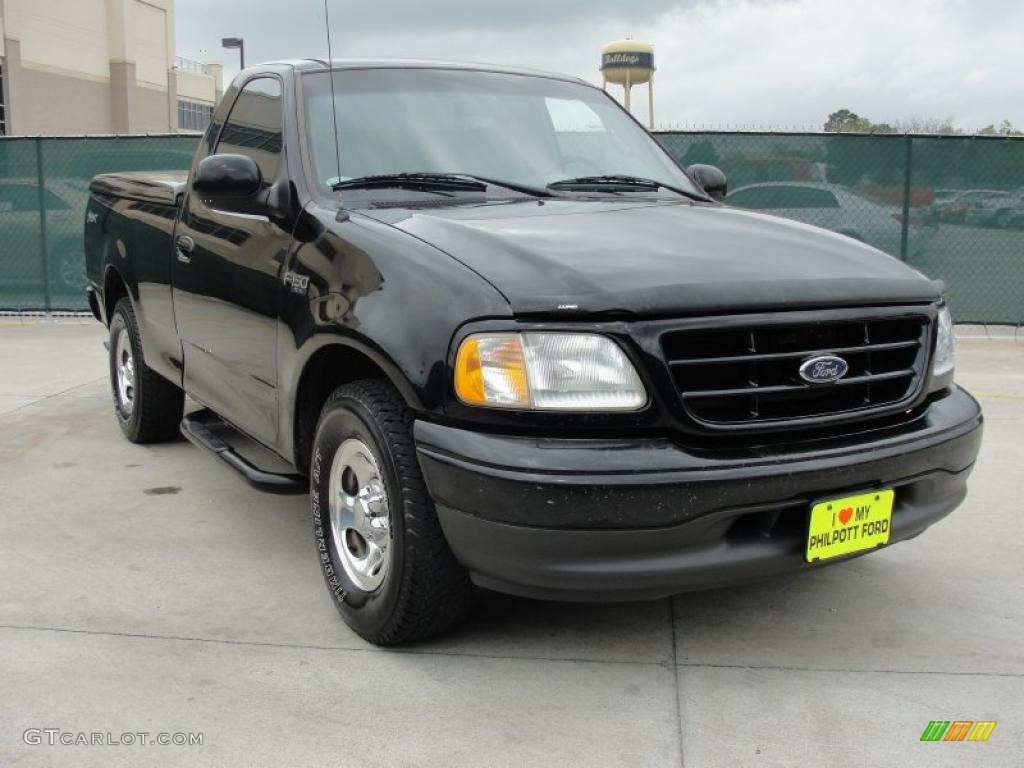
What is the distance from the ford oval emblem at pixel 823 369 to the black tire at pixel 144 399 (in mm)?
3820

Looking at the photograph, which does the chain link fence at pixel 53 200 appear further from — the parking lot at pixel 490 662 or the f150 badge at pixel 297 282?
the f150 badge at pixel 297 282

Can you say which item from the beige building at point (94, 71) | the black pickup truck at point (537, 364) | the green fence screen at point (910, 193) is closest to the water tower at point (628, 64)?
the beige building at point (94, 71)

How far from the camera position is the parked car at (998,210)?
33.8ft

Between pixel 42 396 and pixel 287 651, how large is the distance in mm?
4770

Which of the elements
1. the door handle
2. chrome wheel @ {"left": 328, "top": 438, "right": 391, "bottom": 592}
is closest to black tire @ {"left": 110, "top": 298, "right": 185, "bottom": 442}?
the door handle

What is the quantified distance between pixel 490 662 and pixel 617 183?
1955 mm

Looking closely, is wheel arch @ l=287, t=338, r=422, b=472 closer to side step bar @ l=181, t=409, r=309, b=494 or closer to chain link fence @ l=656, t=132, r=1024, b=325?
side step bar @ l=181, t=409, r=309, b=494

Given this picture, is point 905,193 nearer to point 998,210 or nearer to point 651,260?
point 998,210

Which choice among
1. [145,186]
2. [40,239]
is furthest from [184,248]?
[40,239]

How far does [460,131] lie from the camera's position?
14.3 feet

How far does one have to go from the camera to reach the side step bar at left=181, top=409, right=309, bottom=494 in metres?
4.15

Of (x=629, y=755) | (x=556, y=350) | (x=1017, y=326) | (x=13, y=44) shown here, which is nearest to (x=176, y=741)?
(x=629, y=755)

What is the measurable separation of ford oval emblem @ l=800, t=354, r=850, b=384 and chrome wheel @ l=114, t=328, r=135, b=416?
4163 mm

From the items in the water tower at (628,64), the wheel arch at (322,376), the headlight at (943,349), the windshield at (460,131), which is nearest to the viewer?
the wheel arch at (322,376)
